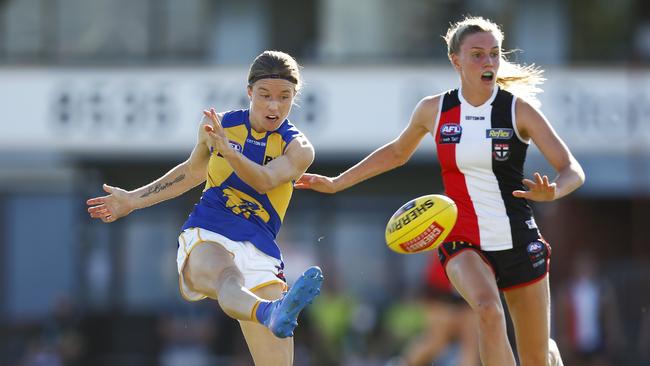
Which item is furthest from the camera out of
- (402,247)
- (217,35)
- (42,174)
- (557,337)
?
(42,174)

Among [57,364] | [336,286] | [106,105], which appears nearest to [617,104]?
[336,286]

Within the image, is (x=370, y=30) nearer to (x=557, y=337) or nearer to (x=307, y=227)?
(x=307, y=227)

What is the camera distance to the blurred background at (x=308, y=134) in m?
19.0

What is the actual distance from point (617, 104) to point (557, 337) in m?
3.72

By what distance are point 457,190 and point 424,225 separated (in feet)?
1.13

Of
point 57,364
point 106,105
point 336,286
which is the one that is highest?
point 106,105

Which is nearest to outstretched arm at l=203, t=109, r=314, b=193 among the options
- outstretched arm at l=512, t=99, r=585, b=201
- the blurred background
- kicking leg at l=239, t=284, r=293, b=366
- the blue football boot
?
kicking leg at l=239, t=284, r=293, b=366

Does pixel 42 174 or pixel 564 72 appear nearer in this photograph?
pixel 564 72

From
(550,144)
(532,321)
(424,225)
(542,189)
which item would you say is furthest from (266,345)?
(550,144)

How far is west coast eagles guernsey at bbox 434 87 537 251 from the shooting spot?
282 inches

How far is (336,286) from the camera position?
18391 mm

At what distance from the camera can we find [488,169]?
7188 mm

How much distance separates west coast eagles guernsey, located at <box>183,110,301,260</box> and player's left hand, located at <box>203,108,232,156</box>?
0.92 ft

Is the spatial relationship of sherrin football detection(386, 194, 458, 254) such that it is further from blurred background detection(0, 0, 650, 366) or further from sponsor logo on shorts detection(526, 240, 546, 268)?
blurred background detection(0, 0, 650, 366)
